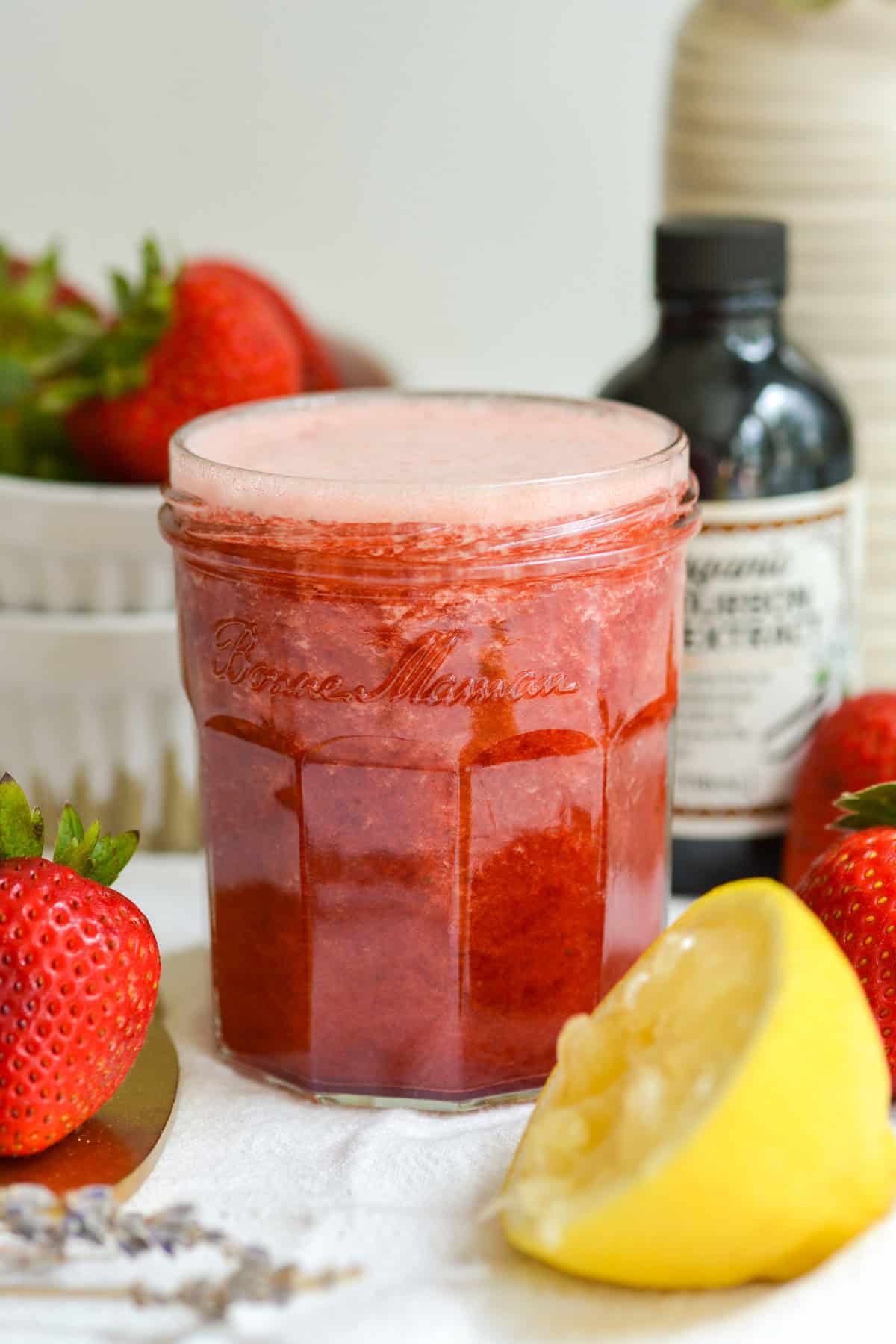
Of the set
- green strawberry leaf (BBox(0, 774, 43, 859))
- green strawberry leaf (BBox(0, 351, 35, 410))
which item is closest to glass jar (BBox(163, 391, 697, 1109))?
green strawberry leaf (BBox(0, 774, 43, 859))

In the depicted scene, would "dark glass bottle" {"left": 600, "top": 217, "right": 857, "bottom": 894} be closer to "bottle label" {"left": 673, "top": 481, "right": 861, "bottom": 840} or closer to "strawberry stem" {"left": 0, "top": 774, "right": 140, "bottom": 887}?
"bottle label" {"left": 673, "top": 481, "right": 861, "bottom": 840}

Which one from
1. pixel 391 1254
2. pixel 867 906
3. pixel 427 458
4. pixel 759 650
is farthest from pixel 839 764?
pixel 391 1254

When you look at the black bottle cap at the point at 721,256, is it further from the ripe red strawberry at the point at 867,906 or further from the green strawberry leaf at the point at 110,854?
the green strawberry leaf at the point at 110,854

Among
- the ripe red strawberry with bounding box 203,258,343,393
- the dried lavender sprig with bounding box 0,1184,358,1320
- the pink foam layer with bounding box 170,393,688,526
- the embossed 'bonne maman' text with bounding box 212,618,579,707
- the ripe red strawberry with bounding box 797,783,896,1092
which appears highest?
the pink foam layer with bounding box 170,393,688,526

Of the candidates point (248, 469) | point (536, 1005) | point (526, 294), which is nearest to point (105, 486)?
point (248, 469)

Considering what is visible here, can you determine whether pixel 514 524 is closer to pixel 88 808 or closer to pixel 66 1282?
pixel 66 1282

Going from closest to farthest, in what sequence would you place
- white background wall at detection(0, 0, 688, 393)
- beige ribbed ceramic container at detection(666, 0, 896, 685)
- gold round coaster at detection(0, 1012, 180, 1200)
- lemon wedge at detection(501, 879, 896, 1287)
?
lemon wedge at detection(501, 879, 896, 1287)
gold round coaster at detection(0, 1012, 180, 1200)
beige ribbed ceramic container at detection(666, 0, 896, 685)
white background wall at detection(0, 0, 688, 393)

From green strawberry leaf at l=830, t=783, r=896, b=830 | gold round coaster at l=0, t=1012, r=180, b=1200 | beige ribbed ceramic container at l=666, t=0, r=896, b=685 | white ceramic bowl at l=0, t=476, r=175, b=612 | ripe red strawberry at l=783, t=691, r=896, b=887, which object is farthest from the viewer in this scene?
beige ribbed ceramic container at l=666, t=0, r=896, b=685

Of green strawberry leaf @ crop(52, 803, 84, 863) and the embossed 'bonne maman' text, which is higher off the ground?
the embossed 'bonne maman' text
